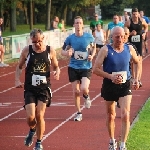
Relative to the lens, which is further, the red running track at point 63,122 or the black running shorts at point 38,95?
the red running track at point 63,122

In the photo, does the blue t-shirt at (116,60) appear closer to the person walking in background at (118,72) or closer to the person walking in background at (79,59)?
the person walking in background at (118,72)

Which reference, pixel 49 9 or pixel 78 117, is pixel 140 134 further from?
pixel 49 9

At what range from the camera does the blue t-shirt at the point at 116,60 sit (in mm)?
10195

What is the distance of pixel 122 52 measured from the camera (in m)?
10.2

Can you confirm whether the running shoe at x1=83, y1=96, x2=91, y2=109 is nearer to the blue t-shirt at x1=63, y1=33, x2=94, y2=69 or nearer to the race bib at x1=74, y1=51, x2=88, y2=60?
the blue t-shirt at x1=63, y1=33, x2=94, y2=69

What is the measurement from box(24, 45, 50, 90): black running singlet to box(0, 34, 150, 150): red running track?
1.15 meters

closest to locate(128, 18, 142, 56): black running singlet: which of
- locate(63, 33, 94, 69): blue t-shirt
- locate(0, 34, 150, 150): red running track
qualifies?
locate(0, 34, 150, 150): red running track

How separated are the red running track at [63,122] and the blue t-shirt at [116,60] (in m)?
1.47

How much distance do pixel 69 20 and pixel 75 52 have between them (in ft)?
221

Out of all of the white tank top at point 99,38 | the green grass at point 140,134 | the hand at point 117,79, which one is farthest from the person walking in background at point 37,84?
the white tank top at point 99,38

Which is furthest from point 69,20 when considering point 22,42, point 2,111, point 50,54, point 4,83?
point 50,54

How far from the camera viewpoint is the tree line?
189 ft

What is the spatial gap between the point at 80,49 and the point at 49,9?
143 ft

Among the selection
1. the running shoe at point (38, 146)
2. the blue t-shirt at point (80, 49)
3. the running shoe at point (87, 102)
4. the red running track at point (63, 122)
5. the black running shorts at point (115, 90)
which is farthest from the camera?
the running shoe at point (87, 102)
